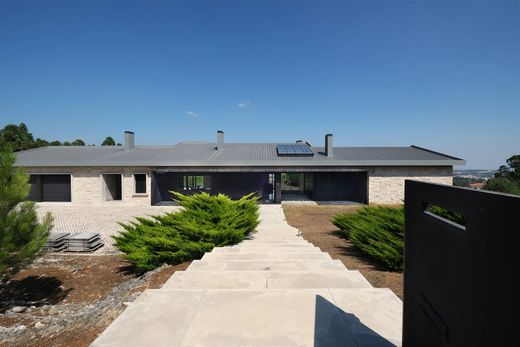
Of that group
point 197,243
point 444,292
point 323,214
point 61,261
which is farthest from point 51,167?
point 444,292

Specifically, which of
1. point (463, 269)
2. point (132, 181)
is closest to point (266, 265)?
point (463, 269)

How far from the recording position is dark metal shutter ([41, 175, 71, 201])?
18875 millimetres

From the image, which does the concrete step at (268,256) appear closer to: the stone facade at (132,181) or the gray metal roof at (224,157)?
the gray metal roof at (224,157)

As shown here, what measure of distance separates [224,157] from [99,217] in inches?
338

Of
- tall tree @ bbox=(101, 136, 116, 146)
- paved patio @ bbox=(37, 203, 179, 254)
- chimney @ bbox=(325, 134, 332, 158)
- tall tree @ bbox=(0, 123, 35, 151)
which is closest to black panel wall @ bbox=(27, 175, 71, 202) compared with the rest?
paved patio @ bbox=(37, 203, 179, 254)

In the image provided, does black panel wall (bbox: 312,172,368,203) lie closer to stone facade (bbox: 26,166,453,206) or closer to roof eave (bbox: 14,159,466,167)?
stone facade (bbox: 26,166,453,206)

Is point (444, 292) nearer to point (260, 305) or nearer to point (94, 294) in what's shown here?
point (260, 305)

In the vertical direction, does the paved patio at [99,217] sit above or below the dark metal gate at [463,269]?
below

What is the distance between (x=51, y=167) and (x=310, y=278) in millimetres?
20334

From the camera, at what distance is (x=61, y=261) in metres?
8.20

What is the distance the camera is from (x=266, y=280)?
11.2 feet

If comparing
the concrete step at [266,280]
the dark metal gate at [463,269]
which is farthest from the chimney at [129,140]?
the dark metal gate at [463,269]

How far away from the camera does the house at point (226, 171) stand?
56.3 ft

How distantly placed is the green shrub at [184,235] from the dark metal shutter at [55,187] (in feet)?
51.9
